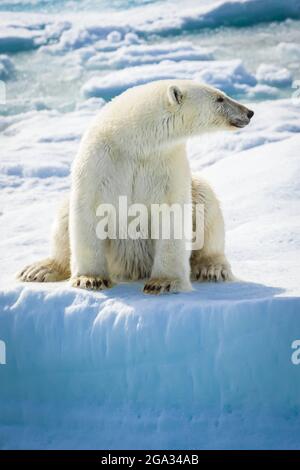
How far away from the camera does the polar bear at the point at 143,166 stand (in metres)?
4.73

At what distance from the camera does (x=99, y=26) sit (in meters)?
19.2

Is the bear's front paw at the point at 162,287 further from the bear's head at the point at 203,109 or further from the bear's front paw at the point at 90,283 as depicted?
the bear's head at the point at 203,109

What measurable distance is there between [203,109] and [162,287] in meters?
1.17

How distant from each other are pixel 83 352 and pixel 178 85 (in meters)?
1.79

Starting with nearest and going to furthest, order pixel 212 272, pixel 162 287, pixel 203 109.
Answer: pixel 162 287 → pixel 203 109 → pixel 212 272

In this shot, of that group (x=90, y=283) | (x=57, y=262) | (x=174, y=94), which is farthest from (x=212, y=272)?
(x=174, y=94)

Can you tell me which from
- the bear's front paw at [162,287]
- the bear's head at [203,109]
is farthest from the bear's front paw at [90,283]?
the bear's head at [203,109]

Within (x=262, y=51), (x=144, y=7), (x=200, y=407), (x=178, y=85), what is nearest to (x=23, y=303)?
(x=200, y=407)

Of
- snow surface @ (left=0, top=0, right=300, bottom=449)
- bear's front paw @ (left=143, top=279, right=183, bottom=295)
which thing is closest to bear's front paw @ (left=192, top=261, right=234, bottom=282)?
snow surface @ (left=0, top=0, right=300, bottom=449)

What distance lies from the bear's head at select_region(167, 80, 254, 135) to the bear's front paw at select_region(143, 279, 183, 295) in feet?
3.12

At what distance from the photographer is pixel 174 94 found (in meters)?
4.73

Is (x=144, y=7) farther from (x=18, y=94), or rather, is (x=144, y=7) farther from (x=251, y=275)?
(x=251, y=275)

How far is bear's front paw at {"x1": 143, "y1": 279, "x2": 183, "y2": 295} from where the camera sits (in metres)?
→ 4.71

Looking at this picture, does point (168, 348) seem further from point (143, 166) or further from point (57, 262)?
point (57, 262)
